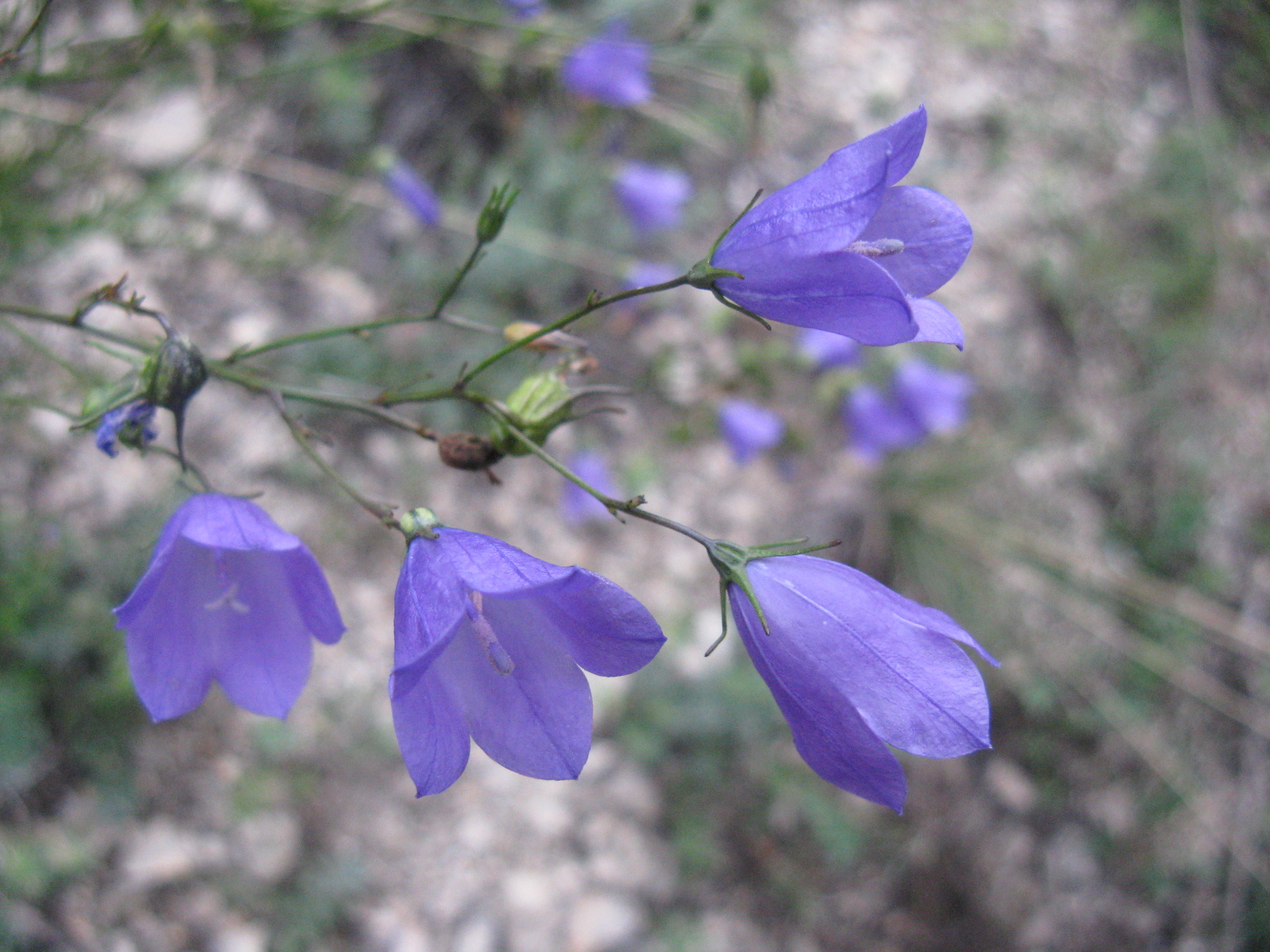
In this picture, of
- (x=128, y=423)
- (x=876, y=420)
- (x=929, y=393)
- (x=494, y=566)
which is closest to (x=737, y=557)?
(x=494, y=566)

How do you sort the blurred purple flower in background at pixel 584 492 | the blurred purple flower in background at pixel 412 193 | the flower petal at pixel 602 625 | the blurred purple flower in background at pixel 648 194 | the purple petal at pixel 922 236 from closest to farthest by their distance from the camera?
the flower petal at pixel 602 625
the purple petal at pixel 922 236
the blurred purple flower in background at pixel 412 193
the blurred purple flower in background at pixel 584 492
the blurred purple flower in background at pixel 648 194

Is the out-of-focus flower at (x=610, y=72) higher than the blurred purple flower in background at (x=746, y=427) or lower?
higher

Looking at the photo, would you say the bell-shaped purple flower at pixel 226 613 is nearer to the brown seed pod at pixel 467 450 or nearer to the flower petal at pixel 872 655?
the brown seed pod at pixel 467 450

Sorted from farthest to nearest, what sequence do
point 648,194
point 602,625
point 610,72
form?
point 648,194, point 610,72, point 602,625

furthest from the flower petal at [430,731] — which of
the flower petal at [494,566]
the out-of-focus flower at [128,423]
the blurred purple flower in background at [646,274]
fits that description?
the blurred purple flower in background at [646,274]

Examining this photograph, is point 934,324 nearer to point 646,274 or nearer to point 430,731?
point 430,731

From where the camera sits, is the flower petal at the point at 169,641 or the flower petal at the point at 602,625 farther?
the flower petal at the point at 169,641

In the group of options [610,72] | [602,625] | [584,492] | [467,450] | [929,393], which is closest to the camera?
[602,625]
